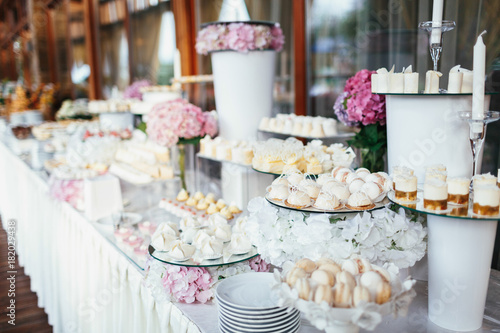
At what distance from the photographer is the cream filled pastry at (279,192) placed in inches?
51.9

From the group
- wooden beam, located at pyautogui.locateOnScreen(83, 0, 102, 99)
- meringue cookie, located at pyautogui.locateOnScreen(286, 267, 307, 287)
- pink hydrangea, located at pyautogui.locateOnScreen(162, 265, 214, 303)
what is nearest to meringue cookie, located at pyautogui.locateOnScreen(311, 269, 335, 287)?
meringue cookie, located at pyautogui.locateOnScreen(286, 267, 307, 287)

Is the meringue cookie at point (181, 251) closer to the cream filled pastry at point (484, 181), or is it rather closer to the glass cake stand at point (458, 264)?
the glass cake stand at point (458, 264)

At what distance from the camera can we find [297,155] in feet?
5.56

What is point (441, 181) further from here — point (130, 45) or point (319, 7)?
point (130, 45)

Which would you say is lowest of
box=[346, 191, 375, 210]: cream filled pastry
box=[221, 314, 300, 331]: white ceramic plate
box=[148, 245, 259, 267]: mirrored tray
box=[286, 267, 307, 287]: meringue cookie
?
box=[221, 314, 300, 331]: white ceramic plate

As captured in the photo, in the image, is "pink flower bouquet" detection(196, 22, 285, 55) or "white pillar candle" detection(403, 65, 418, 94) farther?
"pink flower bouquet" detection(196, 22, 285, 55)

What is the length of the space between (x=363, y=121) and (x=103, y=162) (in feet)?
6.47

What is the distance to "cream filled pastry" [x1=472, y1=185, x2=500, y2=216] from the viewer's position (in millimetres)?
988

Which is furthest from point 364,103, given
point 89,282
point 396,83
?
point 89,282

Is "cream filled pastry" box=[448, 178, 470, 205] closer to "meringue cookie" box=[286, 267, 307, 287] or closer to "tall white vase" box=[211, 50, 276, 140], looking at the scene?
"meringue cookie" box=[286, 267, 307, 287]

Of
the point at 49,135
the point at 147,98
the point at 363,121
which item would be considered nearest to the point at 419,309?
the point at 363,121

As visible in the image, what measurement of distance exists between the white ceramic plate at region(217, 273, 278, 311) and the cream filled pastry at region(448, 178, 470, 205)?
48 cm

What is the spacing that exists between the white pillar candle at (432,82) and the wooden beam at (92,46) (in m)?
7.00

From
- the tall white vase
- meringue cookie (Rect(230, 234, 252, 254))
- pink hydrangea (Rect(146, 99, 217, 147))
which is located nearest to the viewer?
meringue cookie (Rect(230, 234, 252, 254))
